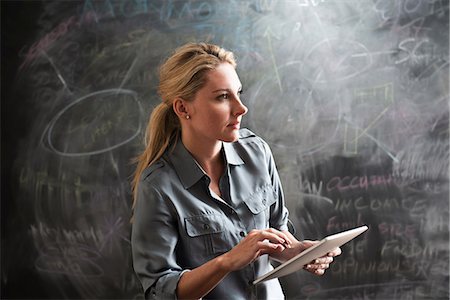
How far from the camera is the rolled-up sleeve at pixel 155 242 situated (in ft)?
5.53

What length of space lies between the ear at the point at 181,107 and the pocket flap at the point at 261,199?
0.93 feet

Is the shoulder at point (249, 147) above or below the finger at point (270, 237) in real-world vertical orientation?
above

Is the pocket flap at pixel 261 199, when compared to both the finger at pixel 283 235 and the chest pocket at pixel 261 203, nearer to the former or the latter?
the chest pocket at pixel 261 203

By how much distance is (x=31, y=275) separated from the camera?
312 centimetres

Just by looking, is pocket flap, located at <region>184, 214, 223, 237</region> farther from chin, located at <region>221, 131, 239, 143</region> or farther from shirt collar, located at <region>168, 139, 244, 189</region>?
chin, located at <region>221, 131, 239, 143</region>

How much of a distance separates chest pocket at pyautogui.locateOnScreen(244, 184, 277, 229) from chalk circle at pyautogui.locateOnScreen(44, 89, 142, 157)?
50.7 inches

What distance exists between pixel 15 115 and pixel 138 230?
1617mm

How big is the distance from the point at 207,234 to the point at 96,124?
58.1 inches

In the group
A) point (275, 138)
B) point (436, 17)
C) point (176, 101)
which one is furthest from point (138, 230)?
point (436, 17)

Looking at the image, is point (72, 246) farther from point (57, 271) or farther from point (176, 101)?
point (176, 101)

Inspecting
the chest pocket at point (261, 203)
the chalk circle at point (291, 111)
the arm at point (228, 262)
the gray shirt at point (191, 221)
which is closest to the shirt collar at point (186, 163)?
the gray shirt at point (191, 221)

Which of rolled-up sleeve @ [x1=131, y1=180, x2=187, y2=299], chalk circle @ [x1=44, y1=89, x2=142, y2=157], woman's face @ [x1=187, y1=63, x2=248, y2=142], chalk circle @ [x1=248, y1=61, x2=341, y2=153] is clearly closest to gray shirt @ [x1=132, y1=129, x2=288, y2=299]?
rolled-up sleeve @ [x1=131, y1=180, x2=187, y2=299]

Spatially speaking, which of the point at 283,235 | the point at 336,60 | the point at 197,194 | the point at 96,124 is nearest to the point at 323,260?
the point at 283,235

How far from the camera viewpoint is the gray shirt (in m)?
1.70
